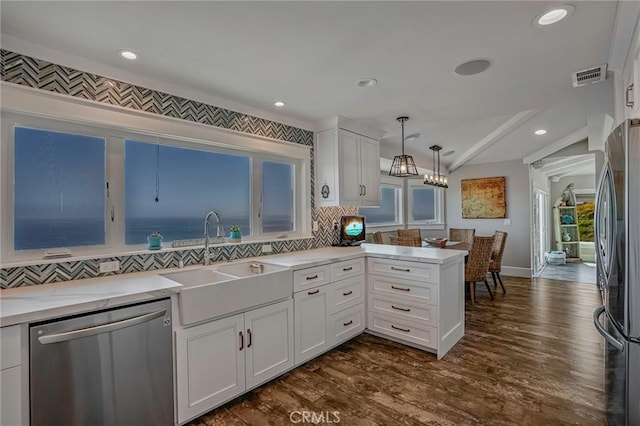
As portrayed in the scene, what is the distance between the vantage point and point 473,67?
2.37m

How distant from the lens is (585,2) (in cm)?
165

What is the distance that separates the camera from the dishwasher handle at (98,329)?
4.83 feet

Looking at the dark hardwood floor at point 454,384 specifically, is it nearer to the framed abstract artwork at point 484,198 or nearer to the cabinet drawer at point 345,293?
the cabinet drawer at point 345,293

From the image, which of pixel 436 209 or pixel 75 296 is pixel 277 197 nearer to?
pixel 75 296

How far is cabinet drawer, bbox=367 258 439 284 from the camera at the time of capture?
9.32 feet

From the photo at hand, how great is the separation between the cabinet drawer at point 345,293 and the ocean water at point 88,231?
4.30ft

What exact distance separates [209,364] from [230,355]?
16cm

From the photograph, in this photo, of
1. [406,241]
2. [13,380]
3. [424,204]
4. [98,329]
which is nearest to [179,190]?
[98,329]

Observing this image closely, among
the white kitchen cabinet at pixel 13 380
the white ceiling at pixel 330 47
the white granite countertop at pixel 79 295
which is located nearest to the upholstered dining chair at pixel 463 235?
the white ceiling at pixel 330 47

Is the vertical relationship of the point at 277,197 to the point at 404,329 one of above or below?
above

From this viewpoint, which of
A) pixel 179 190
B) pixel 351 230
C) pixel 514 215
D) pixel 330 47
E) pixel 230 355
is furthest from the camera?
pixel 514 215

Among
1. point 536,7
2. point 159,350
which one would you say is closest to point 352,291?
point 159,350

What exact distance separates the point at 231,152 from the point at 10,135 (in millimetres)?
1568

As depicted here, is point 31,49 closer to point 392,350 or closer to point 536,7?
point 536,7
